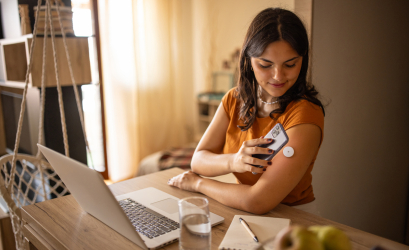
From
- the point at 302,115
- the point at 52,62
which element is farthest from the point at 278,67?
the point at 52,62

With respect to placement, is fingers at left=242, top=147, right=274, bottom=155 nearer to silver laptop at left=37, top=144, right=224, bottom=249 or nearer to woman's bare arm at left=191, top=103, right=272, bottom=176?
woman's bare arm at left=191, top=103, right=272, bottom=176

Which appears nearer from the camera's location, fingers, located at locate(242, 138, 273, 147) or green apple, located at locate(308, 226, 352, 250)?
green apple, located at locate(308, 226, 352, 250)

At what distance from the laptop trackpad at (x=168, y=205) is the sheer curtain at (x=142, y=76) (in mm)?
2716

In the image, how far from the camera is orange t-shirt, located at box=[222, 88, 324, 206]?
1126mm

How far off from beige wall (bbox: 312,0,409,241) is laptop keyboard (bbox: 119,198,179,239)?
1093 millimetres

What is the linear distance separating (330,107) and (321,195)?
0.50 metres

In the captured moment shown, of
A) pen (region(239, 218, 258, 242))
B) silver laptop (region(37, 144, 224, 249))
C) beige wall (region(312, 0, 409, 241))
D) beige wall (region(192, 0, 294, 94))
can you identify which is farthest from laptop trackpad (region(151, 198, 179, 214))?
beige wall (region(192, 0, 294, 94))

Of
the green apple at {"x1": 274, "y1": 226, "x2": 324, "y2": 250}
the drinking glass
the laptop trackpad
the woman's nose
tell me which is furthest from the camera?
Answer: the woman's nose

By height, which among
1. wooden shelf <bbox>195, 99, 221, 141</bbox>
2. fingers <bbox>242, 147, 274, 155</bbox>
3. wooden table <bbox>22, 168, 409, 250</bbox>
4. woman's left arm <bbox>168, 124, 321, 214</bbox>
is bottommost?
wooden shelf <bbox>195, 99, 221, 141</bbox>

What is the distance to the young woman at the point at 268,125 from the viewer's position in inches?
40.8

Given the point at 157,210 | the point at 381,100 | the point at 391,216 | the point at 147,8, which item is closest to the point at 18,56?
the point at 147,8

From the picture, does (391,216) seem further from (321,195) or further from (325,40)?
(325,40)

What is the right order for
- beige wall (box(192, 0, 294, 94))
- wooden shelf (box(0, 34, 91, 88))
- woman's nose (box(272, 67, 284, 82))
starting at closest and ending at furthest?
woman's nose (box(272, 67, 284, 82)), wooden shelf (box(0, 34, 91, 88)), beige wall (box(192, 0, 294, 94))

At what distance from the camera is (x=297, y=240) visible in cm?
45
